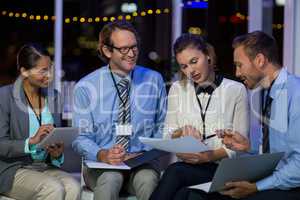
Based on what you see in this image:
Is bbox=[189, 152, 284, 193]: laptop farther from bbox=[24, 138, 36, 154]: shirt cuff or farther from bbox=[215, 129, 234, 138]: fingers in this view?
bbox=[24, 138, 36, 154]: shirt cuff

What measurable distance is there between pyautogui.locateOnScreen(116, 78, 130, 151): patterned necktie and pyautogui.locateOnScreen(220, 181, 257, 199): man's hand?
0.84 meters

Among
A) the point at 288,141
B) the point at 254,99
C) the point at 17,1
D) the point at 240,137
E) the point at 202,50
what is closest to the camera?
the point at 288,141

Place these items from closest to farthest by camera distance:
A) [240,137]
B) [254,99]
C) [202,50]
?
1. [240,137]
2. [202,50]
3. [254,99]

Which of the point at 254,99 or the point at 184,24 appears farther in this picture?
the point at 184,24

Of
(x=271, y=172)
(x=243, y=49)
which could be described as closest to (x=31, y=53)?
(x=243, y=49)

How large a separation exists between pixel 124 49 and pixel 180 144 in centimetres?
83

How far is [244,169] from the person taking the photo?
10.3 feet

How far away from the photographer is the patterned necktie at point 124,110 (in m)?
3.80

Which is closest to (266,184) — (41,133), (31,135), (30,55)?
(41,133)

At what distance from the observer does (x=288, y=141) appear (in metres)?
3.17

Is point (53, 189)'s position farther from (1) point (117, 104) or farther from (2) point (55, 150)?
(1) point (117, 104)

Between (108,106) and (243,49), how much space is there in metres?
0.96

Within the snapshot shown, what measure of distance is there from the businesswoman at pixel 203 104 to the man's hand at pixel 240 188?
423 millimetres

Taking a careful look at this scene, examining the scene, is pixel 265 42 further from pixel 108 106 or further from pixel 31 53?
pixel 31 53
